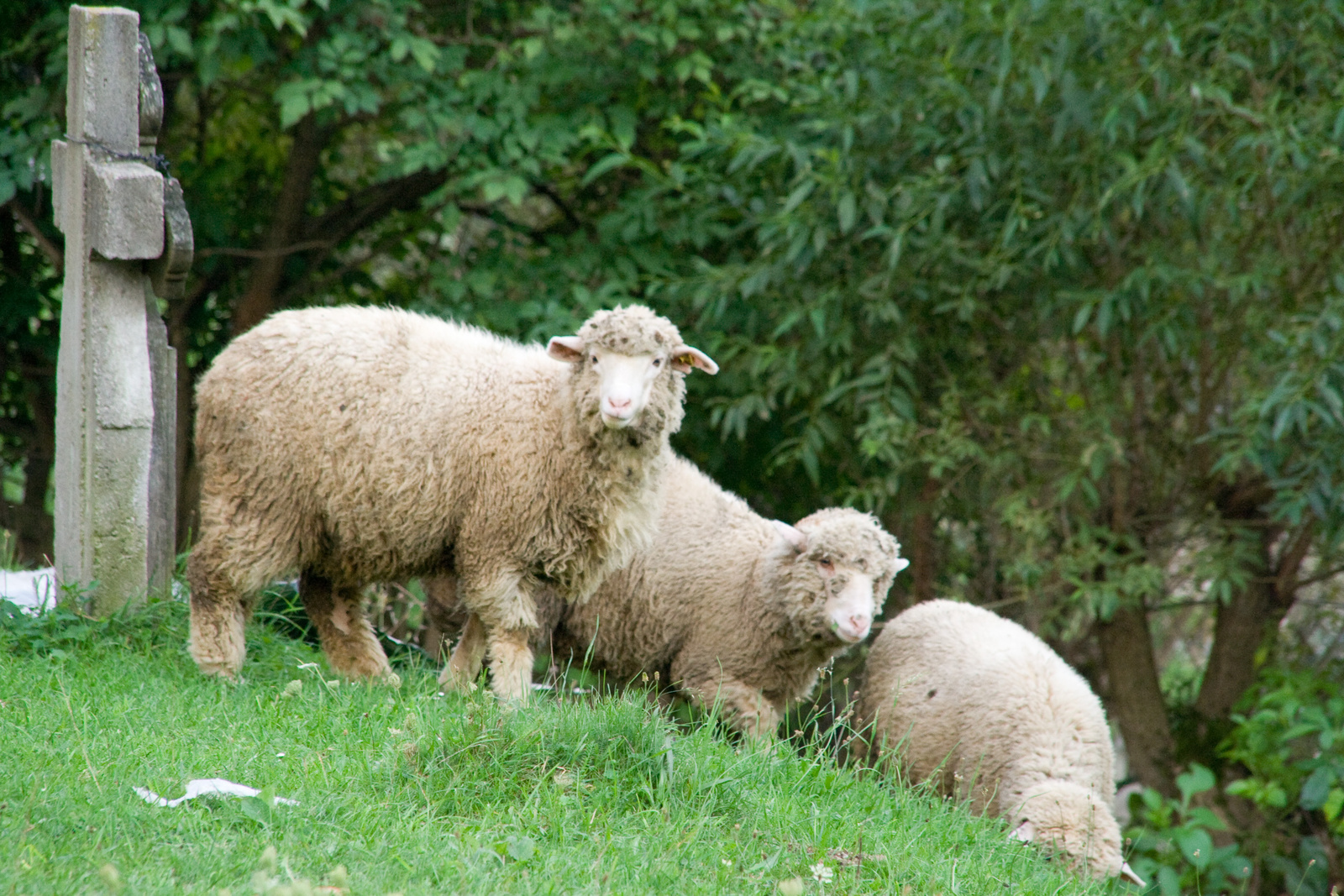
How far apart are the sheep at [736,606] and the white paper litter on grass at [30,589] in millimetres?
1679

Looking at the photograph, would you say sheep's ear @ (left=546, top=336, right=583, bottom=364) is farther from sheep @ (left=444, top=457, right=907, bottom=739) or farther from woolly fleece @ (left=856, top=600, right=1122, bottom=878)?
woolly fleece @ (left=856, top=600, right=1122, bottom=878)

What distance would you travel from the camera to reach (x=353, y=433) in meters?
4.48

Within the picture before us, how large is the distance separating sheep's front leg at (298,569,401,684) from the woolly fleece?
1.95m

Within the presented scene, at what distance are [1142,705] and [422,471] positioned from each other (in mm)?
4958

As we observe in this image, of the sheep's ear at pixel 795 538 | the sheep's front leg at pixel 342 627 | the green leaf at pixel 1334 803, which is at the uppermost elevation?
the sheep's ear at pixel 795 538

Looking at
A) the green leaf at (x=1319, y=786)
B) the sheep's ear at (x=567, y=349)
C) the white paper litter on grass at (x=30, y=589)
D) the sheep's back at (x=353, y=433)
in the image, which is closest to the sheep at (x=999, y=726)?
the green leaf at (x=1319, y=786)

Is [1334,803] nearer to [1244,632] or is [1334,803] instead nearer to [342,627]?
[1244,632]

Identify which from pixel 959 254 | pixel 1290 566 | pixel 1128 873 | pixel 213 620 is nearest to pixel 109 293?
pixel 213 620

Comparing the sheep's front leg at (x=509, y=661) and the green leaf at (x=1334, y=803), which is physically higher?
the sheep's front leg at (x=509, y=661)

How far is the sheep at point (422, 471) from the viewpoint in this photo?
4.47 meters

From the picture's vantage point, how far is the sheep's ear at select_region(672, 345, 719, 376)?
4.54 metres

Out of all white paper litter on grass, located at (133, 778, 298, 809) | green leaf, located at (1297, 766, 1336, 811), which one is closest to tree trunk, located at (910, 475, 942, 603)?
green leaf, located at (1297, 766, 1336, 811)

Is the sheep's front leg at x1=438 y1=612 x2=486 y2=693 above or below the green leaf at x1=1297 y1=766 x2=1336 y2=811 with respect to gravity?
above

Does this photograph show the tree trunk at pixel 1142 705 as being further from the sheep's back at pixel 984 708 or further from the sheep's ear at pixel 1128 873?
the sheep's ear at pixel 1128 873
